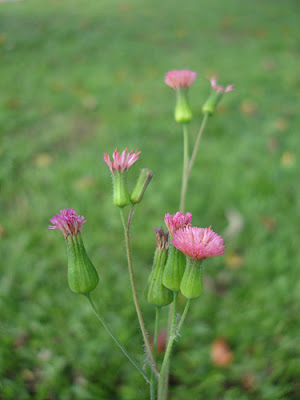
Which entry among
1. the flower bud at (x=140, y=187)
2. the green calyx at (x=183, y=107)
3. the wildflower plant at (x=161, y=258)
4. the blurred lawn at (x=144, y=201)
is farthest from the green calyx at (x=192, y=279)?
the blurred lawn at (x=144, y=201)

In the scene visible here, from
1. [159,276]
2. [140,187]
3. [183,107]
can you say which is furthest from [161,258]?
[183,107]

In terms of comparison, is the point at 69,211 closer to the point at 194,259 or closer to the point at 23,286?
the point at 194,259

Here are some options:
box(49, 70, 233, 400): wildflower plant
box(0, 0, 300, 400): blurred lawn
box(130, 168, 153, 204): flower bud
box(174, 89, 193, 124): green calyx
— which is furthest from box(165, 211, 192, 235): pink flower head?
box(0, 0, 300, 400): blurred lawn

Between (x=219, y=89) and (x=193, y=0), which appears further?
(x=193, y=0)

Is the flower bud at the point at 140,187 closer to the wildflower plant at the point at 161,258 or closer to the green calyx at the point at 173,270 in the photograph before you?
the wildflower plant at the point at 161,258

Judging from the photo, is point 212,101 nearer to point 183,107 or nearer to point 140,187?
point 183,107

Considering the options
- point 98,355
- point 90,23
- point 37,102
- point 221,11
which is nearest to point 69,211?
point 98,355

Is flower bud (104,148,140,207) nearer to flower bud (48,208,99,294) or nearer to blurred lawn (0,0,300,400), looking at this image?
flower bud (48,208,99,294)
